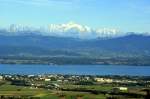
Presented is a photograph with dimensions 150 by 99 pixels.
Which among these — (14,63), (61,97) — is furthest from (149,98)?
(14,63)

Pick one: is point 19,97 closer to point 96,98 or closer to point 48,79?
point 96,98

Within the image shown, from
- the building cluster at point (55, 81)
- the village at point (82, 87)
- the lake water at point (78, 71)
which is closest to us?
the village at point (82, 87)

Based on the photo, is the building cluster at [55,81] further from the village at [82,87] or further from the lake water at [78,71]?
the lake water at [78,71]

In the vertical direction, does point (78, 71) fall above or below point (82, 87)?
above

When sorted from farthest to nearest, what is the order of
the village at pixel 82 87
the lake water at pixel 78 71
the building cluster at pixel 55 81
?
the lake water at pixel 78 71, the building cluster at pixel 55 81, the village at pixel 82 87

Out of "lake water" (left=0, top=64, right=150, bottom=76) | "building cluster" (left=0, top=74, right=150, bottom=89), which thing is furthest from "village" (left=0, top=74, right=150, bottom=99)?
"lake water" (left=0, top=64, right=150, bottom=76)

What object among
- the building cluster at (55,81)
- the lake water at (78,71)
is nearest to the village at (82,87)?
the building cluster at (55,81)

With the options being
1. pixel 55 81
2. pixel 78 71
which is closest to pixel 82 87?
pixel 55 81

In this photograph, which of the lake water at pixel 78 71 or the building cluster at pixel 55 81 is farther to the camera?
the lake water at pixel 78 71

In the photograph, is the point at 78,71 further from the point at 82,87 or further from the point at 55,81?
the point at 82,87

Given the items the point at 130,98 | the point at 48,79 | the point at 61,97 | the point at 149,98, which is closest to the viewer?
the point at 149,98

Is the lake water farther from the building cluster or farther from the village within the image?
the village
